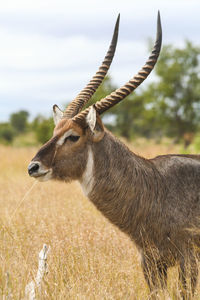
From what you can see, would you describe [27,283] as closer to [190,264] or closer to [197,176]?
[190,264]

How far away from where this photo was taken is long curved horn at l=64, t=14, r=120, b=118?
4.92 metres

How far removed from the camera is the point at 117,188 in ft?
15.5

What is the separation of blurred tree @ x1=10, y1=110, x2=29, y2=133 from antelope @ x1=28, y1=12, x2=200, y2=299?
75.5 m

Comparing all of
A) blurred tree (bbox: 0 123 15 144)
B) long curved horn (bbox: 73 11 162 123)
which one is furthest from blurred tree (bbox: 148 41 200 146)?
long curved horn (bbox: 73 11 162 123)

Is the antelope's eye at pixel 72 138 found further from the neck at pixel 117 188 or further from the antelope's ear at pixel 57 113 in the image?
the antelope's ear at pixel 57 113

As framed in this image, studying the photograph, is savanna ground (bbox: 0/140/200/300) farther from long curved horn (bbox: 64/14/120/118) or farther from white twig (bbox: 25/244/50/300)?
long curved horn (bbox: 64/14/120/118)

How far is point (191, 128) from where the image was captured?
1596 inches

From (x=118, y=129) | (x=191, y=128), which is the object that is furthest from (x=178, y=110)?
(x=118, y=129)

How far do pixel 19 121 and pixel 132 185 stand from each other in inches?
3078

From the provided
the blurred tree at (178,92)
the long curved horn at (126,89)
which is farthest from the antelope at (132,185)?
the blurred tree at (178,92)

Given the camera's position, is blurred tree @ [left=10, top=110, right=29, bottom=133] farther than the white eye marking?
Yes

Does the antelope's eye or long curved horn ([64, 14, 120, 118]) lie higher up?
long curved horn ([64, 14, 120, 118])

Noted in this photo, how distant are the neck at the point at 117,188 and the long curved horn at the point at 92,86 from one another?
17.8 inches

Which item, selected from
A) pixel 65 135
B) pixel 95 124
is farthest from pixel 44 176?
pixel 95 124
